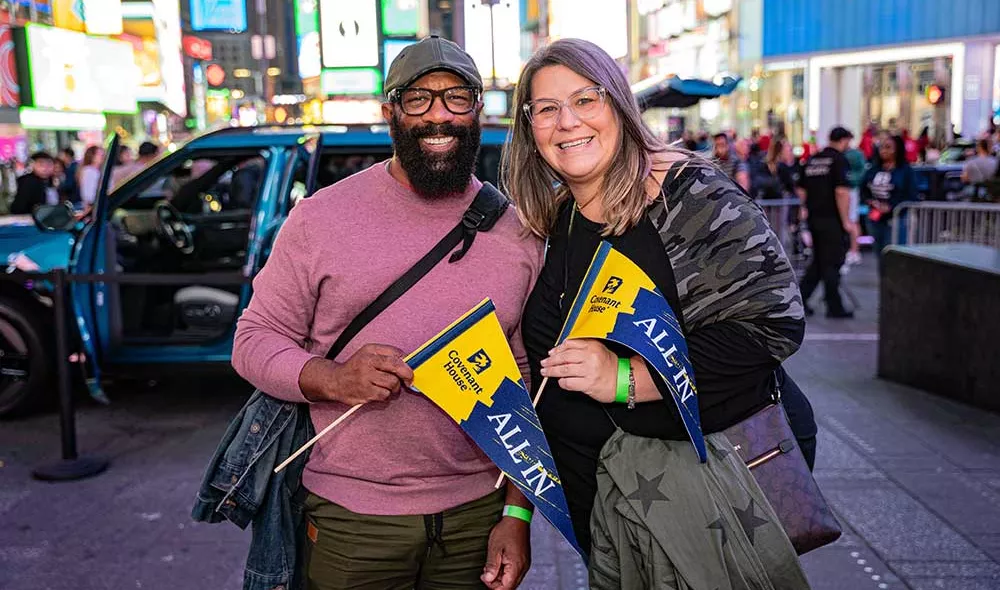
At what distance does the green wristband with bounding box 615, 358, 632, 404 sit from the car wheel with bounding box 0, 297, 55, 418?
5.39 metres

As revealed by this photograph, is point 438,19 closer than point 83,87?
No

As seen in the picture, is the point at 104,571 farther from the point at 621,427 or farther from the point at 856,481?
the point at 856,481

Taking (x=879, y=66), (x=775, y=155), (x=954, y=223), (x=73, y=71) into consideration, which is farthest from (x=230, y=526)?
(x=879, y=66)

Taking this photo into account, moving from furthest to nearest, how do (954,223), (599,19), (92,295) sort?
1. (599,19)
2. (954,223)
3. (92,295)

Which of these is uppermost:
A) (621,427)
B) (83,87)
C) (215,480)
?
(83,87)

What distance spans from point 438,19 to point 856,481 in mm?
63384

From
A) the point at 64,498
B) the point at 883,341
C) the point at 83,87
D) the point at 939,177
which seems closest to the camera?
the point at 64,498

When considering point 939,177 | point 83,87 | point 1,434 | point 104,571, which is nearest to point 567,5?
point 939,177

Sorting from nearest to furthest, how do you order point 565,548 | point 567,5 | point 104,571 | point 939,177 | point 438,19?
point 104,571 → point 565,548 → point 939,177 → point 567,5 → point 438,19

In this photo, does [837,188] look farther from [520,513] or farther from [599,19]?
[599,19]

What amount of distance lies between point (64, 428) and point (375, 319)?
152 inches

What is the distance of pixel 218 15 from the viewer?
25281mm

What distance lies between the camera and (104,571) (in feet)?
13.1

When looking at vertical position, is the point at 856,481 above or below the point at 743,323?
below
